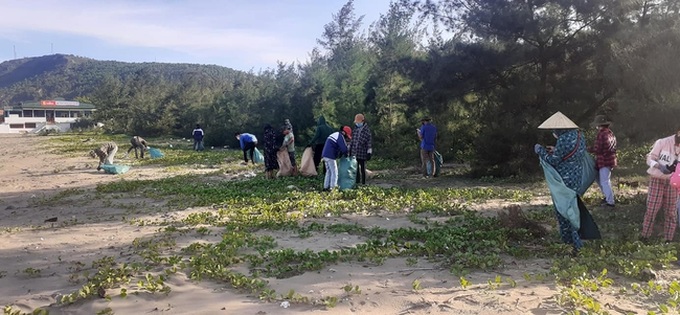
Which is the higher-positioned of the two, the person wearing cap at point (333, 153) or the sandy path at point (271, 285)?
the person wearing cap at point (333, 153)

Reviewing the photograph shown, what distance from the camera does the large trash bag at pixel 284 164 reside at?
46.8 ft

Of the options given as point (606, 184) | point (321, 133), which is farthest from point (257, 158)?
point (606, 184)

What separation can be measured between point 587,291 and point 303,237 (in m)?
3.88

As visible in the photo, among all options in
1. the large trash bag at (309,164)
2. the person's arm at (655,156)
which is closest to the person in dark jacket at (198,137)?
the large trash bag at (309,164)

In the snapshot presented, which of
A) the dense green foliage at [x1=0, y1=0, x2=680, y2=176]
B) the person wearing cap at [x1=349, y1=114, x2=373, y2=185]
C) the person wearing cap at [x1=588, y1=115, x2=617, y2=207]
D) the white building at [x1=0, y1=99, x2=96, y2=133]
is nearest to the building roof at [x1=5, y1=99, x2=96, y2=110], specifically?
the white building at [x1=0, y1=99, x2=96, y2=133]

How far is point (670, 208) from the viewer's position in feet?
21.8

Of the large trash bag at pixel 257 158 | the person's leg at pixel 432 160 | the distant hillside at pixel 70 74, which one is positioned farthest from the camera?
the distant hillside at pixel 70 74

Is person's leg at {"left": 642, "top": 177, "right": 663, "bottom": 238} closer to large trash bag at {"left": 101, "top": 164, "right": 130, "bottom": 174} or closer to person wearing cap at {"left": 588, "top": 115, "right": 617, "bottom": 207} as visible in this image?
person wearing cap at {"left": 588, "top": 115, "right": 617, "bottom": 207}

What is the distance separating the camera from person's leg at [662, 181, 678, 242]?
6668 mm

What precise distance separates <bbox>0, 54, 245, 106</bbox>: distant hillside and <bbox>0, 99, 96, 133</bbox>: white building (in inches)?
1563

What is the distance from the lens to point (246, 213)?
929cm

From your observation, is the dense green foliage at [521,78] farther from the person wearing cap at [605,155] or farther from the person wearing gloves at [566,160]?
the person wearing gloves at [566,160]

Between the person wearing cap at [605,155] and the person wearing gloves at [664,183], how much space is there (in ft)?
7.08

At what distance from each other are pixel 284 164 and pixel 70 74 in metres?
182
